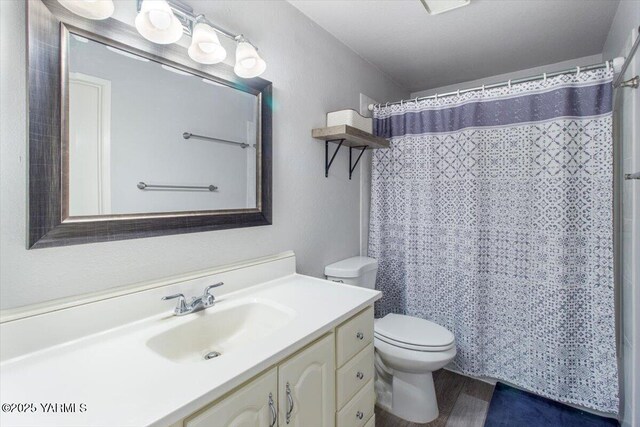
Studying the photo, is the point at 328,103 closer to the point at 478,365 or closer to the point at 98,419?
the point at 98,419

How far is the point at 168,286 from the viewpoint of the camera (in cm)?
110

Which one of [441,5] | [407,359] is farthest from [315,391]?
[441,5]

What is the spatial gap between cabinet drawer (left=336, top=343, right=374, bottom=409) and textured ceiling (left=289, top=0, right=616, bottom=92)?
1.76 meters

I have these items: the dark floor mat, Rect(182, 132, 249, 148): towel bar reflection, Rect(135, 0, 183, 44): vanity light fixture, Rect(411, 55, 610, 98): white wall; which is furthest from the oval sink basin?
Rect(411, 55, 610, 98): white wall

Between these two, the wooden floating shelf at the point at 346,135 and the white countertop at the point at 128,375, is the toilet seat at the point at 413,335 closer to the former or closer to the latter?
the white countertop at the point at 128,375

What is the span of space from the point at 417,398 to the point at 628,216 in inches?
56.0

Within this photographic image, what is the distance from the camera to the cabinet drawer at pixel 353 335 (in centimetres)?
→ 112

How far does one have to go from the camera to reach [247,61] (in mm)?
1294

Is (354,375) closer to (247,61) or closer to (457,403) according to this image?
(457,403)

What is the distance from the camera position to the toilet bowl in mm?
1595

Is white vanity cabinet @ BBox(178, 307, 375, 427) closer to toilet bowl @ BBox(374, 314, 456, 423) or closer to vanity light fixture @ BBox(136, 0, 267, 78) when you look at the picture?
toilet bowl @ BBox(374, 314, 456, 423)

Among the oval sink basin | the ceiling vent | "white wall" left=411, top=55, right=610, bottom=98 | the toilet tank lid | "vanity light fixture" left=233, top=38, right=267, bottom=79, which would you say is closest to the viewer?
the oval sink basin

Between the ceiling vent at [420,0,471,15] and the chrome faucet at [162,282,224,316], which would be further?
the ceiling vent at [420,0,471,15]

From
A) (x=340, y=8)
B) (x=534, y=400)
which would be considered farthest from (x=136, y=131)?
(x=534, y=400)
